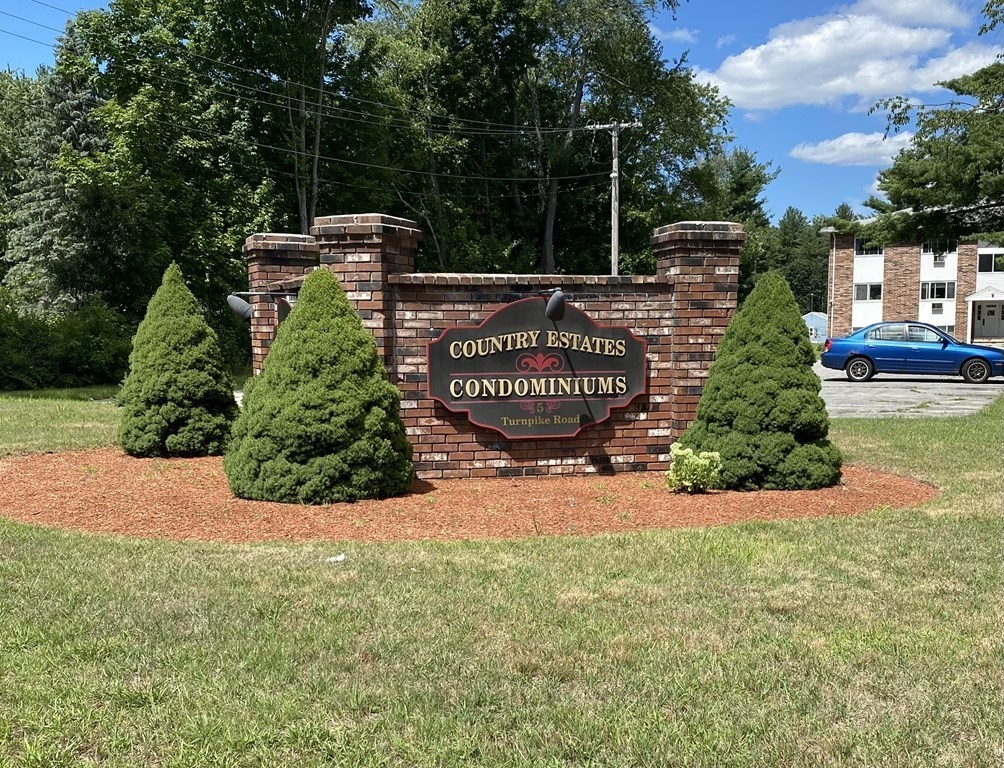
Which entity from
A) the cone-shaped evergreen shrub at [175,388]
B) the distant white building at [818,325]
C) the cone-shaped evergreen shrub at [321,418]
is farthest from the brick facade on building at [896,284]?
the cone-shaped evergreen shrub at [321,418]

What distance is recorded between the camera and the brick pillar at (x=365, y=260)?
23.0 feet

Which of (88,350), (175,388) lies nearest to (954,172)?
(175,388)

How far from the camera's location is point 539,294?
7.53 meters

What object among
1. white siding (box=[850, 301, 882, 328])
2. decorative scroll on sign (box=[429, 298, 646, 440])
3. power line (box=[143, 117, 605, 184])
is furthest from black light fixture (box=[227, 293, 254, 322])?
white siding (box=[850, 301, 882, 328])

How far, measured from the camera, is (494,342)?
7426mm

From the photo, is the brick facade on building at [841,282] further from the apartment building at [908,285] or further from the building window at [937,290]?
the building window at [937,290]

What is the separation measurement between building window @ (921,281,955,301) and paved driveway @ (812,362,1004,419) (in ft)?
78.6

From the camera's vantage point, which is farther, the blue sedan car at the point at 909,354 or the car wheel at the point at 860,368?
the car wheel at the point at 860,368

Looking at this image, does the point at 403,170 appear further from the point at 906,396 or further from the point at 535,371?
the point at 535,371

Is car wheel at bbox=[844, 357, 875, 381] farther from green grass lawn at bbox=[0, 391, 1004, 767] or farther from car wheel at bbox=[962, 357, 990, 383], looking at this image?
green grass lawn at bbox=[0, 391, 1004, 767]

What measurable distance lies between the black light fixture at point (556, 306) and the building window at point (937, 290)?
4187 cm

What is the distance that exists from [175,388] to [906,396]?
14257 millimetres

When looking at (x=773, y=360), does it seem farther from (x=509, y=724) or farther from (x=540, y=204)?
(x=540, y=204)

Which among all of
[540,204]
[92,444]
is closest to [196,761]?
[92,444]
